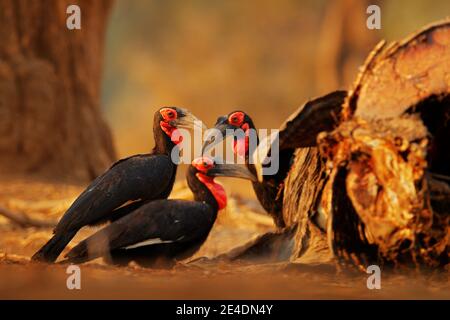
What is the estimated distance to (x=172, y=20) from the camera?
22766mm

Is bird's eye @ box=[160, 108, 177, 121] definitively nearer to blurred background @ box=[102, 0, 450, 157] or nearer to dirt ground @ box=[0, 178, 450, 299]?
dirt ground @ box=[0, 178, 450, 299]

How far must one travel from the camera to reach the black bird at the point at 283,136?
4.10 metres

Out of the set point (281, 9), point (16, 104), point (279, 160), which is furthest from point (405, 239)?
point (281, 9)

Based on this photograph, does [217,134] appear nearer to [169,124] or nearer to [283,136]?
[169,124]

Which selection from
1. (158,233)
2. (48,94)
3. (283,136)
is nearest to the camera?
(158,233)

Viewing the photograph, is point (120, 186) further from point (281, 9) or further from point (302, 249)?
point (281, 9)

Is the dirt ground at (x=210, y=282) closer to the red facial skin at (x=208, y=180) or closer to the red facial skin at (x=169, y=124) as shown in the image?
the red facial skin at (x=208, y=180)

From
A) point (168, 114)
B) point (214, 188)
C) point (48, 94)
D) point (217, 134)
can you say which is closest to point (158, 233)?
point (214, 188)

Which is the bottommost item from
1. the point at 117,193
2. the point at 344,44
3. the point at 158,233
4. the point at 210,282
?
the point at 210,282

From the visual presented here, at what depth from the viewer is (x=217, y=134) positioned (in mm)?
4711

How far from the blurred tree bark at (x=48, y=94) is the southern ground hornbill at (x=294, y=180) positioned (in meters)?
4.34

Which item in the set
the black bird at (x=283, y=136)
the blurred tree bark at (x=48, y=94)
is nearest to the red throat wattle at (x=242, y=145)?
the black bird at (x=283, y=136)

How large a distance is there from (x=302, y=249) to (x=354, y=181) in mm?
819

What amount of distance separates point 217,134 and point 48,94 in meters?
4.51
